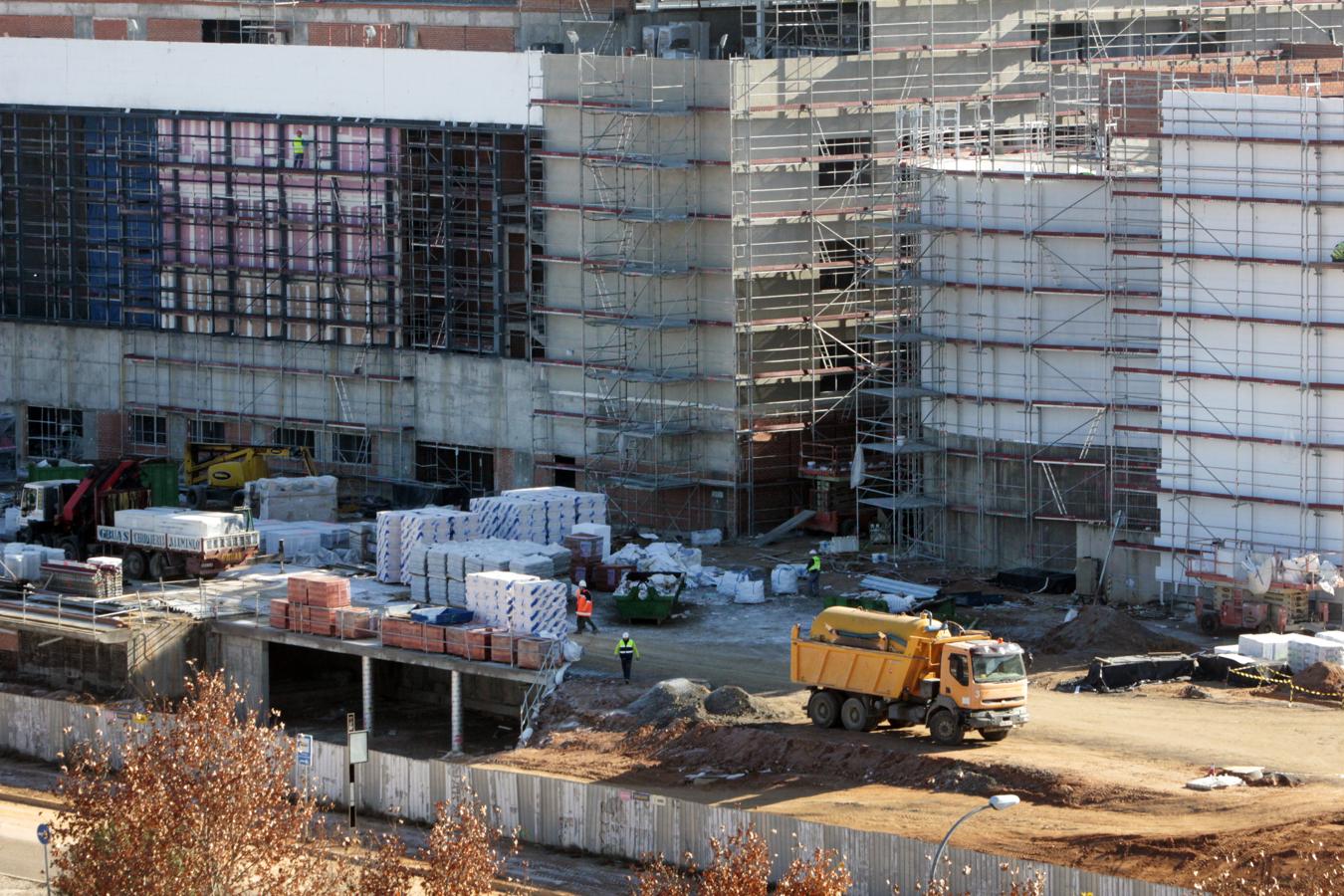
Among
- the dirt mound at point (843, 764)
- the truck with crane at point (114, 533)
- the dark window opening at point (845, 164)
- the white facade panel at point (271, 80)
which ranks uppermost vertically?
the white facade panel at point (271, 80)

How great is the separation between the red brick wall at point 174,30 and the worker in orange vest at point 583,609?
3983 centimetres

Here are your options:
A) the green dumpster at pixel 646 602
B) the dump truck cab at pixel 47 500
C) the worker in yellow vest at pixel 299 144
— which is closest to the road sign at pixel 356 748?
the green dumpster at pixel 646 602

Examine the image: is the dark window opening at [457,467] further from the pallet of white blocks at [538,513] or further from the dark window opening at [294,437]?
the pallet of white blocks at [538,513]

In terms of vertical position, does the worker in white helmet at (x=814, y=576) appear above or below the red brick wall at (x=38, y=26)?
below

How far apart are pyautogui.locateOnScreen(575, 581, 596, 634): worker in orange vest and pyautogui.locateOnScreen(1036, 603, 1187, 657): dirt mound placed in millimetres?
9904

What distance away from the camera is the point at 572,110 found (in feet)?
247

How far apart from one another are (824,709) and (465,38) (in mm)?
42480

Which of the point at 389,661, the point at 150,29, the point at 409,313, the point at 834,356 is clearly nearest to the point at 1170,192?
the point at 834,356

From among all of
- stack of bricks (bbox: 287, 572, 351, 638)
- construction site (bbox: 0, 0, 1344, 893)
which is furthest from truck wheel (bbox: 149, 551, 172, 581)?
stack of bricks (bbox: 287, 572, 351, 638)

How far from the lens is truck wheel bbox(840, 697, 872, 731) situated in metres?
52.2

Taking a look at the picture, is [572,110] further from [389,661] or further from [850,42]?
[389,661]

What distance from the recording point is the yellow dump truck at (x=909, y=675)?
50.5 m

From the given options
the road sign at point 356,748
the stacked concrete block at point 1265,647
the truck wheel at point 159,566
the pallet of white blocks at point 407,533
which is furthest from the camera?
the truck wheel at point 159,566

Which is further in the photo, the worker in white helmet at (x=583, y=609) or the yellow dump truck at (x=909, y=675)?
the worker in white helmet at (x=583, y=609)
